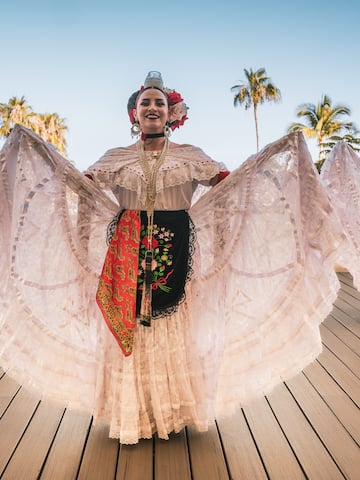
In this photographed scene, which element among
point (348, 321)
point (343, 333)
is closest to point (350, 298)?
point (348, 321)

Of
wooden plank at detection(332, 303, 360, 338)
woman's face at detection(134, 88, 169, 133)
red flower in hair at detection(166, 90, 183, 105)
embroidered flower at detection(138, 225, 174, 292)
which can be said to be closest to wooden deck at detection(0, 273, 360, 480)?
embroidered flower at detection(138, 225, 174, 292)

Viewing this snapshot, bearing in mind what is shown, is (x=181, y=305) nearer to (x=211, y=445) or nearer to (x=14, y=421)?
(x=211, y=445)

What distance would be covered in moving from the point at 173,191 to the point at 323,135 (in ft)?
65.5

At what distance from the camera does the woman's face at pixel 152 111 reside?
1652mm

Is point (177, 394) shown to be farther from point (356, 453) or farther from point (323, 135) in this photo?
point (323, 135)

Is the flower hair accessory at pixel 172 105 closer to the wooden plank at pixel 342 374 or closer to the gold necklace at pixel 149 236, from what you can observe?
the gold necklace at pixel 149 236

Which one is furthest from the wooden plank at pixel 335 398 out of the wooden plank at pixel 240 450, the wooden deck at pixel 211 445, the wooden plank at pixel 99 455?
the wooden plank at pixel 99 455

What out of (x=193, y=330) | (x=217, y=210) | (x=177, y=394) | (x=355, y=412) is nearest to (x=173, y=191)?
(x=217, y=210)

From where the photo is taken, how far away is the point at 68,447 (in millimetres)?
1596

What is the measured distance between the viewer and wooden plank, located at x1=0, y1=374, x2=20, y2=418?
195 centimetres

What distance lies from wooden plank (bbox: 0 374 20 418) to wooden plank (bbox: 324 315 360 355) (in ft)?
6.82

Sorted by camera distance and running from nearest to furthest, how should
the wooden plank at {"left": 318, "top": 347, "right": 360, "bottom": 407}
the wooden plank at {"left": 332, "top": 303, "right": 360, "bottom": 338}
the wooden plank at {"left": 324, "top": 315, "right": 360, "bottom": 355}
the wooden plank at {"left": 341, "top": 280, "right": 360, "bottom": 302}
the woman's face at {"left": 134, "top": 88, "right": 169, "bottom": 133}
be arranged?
the woman's face at {"left": 134, "top": 88, "right": 169, "bottom": 133}, the wooden plank at {"left": 318, "top": 347, "right": 360, "bottom": 407}, the wooden plank at {"left": 324, "top": 315, "right": 360, "bottom": 355}, the wooden plank at {"left": 332, "top": 303, "right": 360, "bottom": 338}, the wooden plank at {"left": 341, "top": 280, "right": 360, "bottom": 302}

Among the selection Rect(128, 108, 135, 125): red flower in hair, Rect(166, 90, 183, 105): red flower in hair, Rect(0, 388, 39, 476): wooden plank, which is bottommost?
Rect(0, 388, 39, 476): wooden plank

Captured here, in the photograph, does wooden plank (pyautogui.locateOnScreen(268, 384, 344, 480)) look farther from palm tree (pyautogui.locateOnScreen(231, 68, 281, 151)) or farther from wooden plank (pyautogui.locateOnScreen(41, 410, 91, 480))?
palm tree (pyautogui.locateOnScreen(231, 68, 281, 151))
